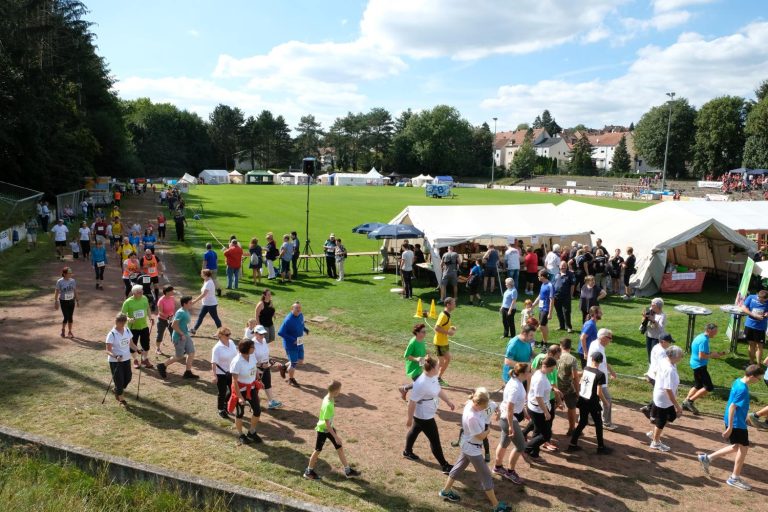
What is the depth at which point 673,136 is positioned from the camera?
88.7 metres

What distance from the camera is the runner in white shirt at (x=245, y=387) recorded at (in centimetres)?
803

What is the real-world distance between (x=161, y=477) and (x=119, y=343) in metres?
3.34

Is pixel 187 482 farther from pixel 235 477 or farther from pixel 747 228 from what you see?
pixel 747 228

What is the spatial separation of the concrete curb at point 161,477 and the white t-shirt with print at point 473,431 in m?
1.67

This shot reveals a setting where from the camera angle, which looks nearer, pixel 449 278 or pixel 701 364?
pixel 701 364

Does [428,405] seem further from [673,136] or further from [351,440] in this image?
[673,136]

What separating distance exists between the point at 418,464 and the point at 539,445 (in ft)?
5.65

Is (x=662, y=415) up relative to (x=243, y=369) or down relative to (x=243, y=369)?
down

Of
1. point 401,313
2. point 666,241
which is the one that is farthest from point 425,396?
point 666,241

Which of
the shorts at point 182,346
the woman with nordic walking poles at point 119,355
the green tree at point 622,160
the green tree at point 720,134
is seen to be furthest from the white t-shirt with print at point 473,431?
the green tree at point 622,160

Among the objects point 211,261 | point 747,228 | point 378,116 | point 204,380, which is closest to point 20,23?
point 211,261

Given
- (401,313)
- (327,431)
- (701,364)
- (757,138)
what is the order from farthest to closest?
1. (757,138)
2. (401,313)
3. (701,364)
4. (327,431)

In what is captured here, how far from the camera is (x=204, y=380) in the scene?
1064 cm

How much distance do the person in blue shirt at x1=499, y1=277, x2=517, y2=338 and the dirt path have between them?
7.42 ft
